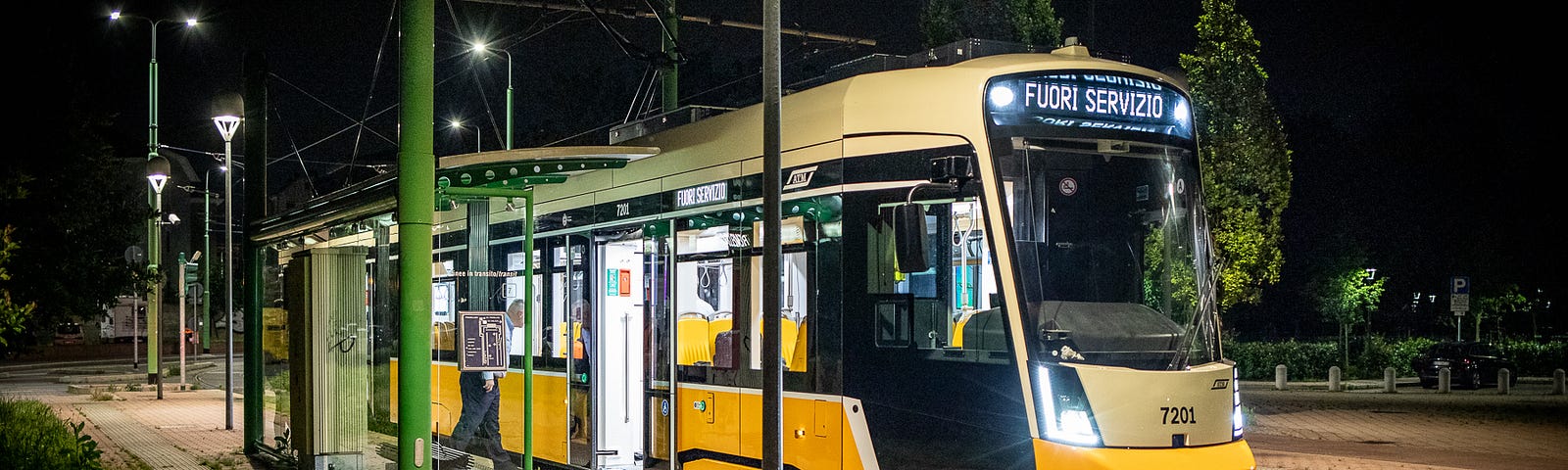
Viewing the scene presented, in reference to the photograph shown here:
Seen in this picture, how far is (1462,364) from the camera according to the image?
3550cm

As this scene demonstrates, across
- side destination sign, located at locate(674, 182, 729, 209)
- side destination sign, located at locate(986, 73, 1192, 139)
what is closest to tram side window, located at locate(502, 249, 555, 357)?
side destination sign, located at locate(674, 182, 729, 209)

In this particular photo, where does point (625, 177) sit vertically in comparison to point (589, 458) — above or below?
above

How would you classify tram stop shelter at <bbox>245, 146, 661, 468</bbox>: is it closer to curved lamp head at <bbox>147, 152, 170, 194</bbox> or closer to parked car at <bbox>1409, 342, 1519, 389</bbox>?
curved lamp head at <bbox>147, 152, 170, 194</bbox>

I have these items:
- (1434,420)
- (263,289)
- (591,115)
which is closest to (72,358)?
(591,115)

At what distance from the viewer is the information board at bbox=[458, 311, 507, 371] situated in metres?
9.63

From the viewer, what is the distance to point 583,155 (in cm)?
1067

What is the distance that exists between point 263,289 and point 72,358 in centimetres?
4576

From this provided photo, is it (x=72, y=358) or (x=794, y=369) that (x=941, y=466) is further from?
(x=72, y=358)

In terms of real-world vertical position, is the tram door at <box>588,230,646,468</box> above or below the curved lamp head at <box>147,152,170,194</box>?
below

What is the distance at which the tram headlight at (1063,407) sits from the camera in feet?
26.7

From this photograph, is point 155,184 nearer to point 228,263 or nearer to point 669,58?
point 228,263

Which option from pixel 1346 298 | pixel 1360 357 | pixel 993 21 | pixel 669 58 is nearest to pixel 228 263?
pixel 669 58

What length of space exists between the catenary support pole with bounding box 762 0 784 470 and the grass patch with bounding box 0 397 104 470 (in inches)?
212

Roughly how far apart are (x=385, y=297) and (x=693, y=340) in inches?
102
